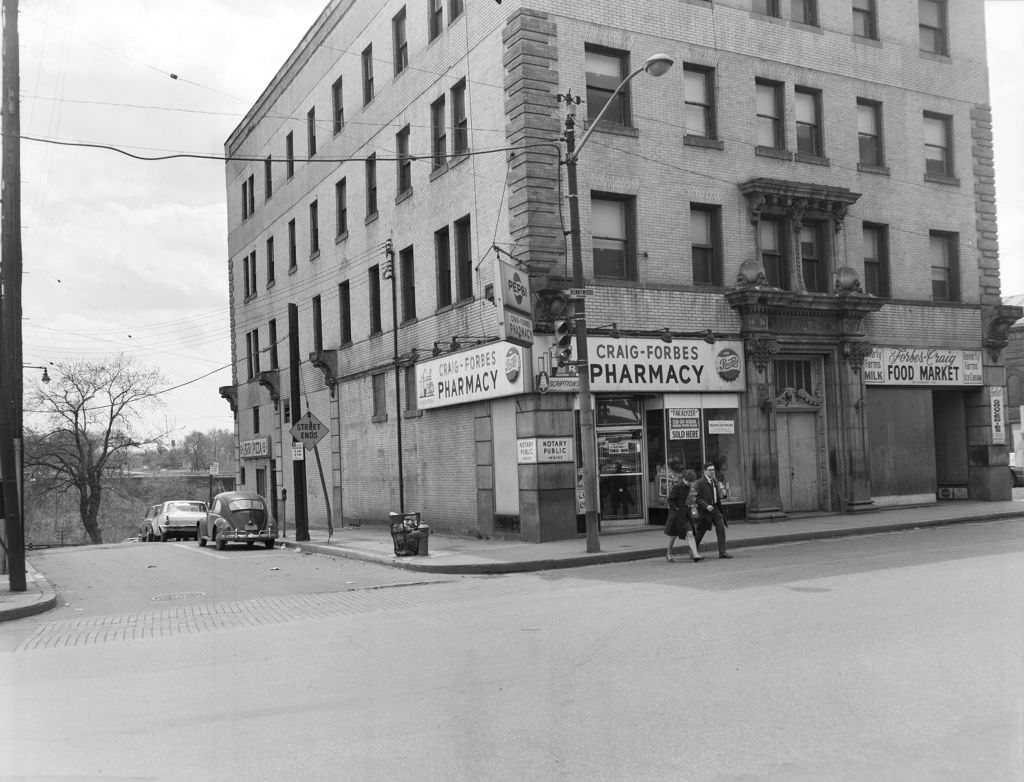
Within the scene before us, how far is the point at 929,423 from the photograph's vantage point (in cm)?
2688

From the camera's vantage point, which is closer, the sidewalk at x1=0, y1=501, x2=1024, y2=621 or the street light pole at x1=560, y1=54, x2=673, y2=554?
the sidewalk at x1=0, y1=501, x2=1024, y2=621

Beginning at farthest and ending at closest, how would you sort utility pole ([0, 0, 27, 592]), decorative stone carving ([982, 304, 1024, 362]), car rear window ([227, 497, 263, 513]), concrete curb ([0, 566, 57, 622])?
1. decorative stone carving ([982, 304, 1024, 362])
2. car rear window ([227, 497, 263, 513])
3. utility pole ([0, 0, 27, 592])
4. concrete curb ([0, 566, 57, 622])

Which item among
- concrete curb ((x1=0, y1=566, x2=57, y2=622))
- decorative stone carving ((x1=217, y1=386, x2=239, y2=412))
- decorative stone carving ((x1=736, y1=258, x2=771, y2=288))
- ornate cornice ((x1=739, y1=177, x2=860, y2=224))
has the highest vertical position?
ornate cornice ((x1=739, y1=177, x2=860, y2=224))

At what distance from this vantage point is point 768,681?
7145 millimetres

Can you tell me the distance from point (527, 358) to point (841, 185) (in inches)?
430

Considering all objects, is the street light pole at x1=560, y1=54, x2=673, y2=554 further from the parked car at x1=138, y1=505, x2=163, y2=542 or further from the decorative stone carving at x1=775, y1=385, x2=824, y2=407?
the parked car at x1=138, y1=505, x2=163, y2=542

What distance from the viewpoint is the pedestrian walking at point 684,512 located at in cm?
1630

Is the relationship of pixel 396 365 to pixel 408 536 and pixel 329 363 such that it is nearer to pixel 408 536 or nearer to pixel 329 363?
pixel 329 363

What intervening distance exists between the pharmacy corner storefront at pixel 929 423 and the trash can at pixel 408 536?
12.8 m

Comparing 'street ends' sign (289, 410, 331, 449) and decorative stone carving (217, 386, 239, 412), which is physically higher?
decorative stone carving (217, 386, 239, 412)

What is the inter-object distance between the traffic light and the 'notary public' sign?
947 centimetres

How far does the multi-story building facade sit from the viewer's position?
2127 centimetres

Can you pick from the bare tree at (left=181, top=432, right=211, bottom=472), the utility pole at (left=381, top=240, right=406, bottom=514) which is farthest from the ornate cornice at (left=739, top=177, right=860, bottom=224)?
the bare tree at (left=181, top=432, right=211, bottom=472)

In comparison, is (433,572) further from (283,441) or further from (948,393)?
(283,441)
